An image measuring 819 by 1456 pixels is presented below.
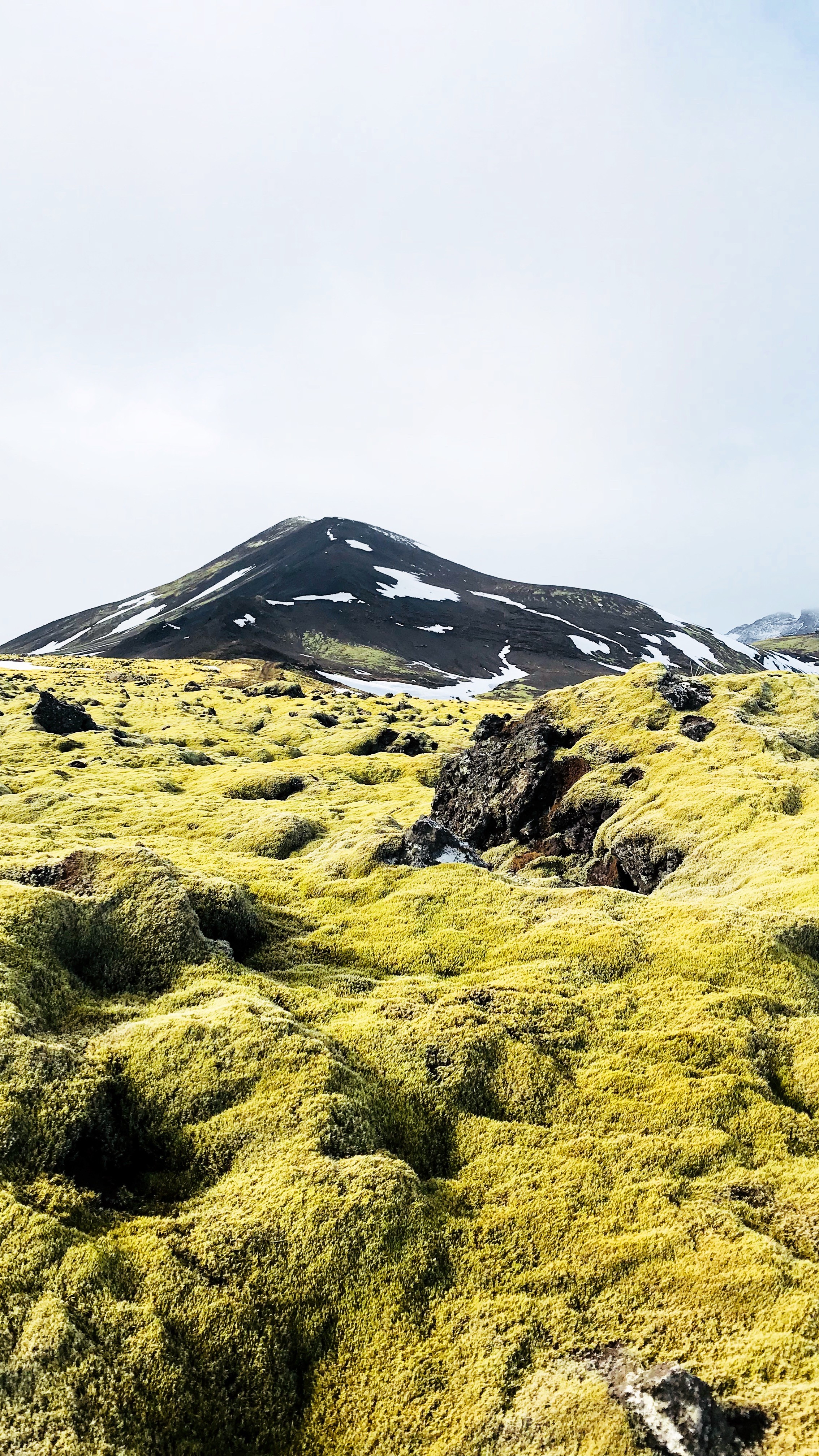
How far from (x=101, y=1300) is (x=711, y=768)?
2739 cm

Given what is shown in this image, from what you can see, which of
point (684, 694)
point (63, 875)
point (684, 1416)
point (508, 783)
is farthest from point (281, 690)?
point (684, 1416)

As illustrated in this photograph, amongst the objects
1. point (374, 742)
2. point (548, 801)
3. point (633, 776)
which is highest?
point (633, 776)

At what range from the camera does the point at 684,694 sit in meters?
37.9

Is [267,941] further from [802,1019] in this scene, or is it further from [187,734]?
[187,734]

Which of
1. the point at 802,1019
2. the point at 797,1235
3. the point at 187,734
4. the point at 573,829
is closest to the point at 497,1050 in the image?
the point at 797,1235

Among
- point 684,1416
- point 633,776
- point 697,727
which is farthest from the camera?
point 697,727

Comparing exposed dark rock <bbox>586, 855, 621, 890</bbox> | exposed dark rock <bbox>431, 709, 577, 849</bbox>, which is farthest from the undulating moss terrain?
exposed dark rock <bbox>431, 709, 577, 849</bbox>

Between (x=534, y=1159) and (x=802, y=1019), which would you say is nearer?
(x=534, y=1159)

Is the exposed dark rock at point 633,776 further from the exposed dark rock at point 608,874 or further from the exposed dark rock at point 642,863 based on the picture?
the exposed dark rock at point 642,863

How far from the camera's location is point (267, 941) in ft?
64.1

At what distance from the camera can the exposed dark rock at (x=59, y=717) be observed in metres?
64.2

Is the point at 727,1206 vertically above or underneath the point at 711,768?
underneath

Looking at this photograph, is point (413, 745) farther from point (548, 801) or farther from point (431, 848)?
point (431, 848)

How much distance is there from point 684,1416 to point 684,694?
109ft
